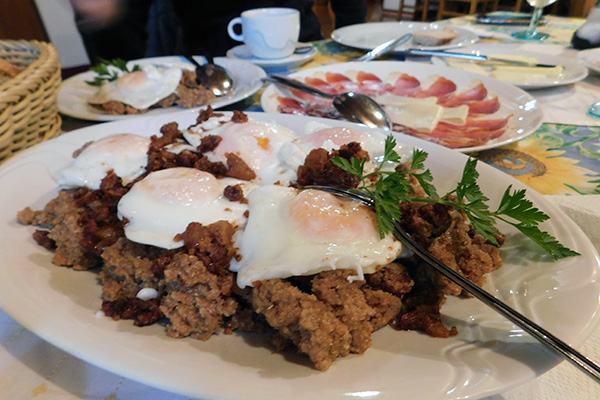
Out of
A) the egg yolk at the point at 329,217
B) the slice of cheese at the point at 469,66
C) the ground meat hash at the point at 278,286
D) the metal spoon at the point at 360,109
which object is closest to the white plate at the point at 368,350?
the ground meat hash at the point at 278,286

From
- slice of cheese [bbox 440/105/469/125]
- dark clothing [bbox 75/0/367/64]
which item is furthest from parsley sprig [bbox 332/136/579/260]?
dark clothing [bbox 75/0/367/64]

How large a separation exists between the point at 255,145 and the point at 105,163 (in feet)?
2.11

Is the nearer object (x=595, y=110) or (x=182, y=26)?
(x=595, y=110)

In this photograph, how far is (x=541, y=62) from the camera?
3221 mm

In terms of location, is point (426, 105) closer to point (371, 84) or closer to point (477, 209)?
point (371, 84)

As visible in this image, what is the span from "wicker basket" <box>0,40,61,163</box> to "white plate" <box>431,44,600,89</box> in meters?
2.98

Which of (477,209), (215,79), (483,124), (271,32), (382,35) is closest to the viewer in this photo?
(477,209)

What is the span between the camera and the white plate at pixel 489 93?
208cm

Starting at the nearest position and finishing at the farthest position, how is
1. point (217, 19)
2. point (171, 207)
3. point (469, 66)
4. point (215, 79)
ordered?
point (171, 207), point (215, 79), point (469, 66), point (217, 19)

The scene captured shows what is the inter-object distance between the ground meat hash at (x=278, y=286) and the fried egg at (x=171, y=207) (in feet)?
0.16

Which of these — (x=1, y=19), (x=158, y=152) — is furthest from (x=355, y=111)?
(x=1, y=19)

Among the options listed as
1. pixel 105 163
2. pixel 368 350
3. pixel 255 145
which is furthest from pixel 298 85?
pixel 368 350

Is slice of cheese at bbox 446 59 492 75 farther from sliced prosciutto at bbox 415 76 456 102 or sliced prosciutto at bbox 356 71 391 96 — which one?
sliced prosciutto at bbox 356 71 391 96

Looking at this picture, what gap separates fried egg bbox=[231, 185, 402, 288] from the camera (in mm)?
1106
